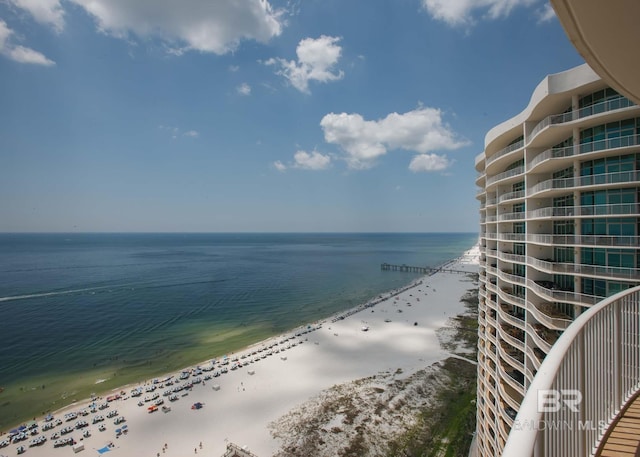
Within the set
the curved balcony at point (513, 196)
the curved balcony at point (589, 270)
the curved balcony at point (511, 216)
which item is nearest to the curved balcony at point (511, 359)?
the curved balcony at point (589, 270)

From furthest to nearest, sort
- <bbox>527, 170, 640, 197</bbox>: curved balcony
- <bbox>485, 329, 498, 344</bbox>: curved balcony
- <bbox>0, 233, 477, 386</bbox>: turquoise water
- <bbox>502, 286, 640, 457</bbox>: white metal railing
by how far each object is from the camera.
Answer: <bbox>0, 233, 477, 386</bbox>: turquoise water → <bbox>485, 329, 498, 344</bbox>: curved balcony → <bbox>527, 170, 640, 197</bbox>: curved balcony → <bbox>502, 286, 640, 457</bbox>: white metal railing

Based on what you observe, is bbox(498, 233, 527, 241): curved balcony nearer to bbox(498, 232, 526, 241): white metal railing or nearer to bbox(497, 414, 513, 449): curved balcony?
bbox(498, 232, 526, 241): white metal railing

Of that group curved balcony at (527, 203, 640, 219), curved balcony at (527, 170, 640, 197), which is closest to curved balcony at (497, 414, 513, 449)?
curved balcony at (527, 203, 640, 219)

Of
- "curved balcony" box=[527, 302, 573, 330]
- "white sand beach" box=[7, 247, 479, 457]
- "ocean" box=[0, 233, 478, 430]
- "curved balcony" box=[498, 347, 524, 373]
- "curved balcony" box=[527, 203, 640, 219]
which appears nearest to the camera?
"curved balcony" box=[527, 203, 640, 219]

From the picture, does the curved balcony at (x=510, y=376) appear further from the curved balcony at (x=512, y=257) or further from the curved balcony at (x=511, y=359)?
the curved balcony at (x=512, y=257)

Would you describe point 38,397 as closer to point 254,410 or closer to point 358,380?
point 254,410

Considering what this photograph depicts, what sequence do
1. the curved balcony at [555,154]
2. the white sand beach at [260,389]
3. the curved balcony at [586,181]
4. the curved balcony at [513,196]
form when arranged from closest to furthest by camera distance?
1. the curved balcony at [586,181]
2. the curved balcony at [555,154]
3. the curved balcony at [513,196]
4. the white sand beach at [260,389]

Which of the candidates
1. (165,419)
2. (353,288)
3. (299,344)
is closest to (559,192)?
(165,419)
